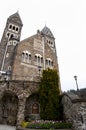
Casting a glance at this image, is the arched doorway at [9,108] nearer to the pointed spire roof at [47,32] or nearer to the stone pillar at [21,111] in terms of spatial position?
the stone pillar at [21,111]

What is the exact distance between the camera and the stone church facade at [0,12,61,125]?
49.3 ft

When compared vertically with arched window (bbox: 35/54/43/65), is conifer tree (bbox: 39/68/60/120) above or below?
below

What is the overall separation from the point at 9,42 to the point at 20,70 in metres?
8.99

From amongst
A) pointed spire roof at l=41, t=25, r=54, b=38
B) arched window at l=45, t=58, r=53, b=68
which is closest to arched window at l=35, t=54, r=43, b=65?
arched window at l=45, t=58, r=53, b=68

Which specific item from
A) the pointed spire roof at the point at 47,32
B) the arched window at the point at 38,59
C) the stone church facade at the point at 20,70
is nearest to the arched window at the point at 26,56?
the stone church facade at the point at 20,70

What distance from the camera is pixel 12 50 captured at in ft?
87.9

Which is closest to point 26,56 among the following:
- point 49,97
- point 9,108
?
point 9,108

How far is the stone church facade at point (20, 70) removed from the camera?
49.3 feet

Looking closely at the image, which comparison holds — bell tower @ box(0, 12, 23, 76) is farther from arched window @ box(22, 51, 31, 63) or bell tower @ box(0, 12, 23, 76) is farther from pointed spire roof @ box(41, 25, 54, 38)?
pointed spire roof @ box(41, 25, 54, 38)

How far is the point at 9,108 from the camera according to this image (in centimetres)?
1559

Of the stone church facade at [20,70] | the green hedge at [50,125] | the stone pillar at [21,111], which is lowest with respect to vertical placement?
the green hedge at [50,125]

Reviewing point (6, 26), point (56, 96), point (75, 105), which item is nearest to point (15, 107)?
point (56, 96)

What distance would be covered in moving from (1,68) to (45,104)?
1433cm

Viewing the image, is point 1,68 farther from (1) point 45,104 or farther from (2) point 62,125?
(2) point 62,125
